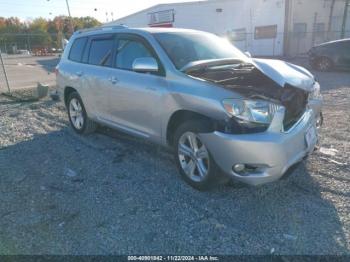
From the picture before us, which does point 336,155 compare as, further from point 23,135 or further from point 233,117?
point 23,135

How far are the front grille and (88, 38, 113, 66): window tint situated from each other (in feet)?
8.97

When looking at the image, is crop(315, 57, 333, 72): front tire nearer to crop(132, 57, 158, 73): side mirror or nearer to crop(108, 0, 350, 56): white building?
crop(108, 0, 350, 56): white building

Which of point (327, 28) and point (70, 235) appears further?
point (327, 28)

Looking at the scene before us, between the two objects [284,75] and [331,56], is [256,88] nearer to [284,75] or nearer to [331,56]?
[284,75]

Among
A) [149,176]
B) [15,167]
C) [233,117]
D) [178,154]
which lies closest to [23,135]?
[15,167]

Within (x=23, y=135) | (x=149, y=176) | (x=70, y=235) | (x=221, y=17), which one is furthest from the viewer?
(x=221, y=17)

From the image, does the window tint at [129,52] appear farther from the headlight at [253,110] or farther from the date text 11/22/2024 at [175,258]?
the date text 11/22/2024 at [175,258]

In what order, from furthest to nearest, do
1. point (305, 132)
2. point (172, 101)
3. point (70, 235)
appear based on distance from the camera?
point (172, 101) → point (305, 132) → point (70, 235)

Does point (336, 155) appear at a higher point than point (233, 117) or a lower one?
lower

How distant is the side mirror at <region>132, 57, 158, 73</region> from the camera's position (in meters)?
4.19

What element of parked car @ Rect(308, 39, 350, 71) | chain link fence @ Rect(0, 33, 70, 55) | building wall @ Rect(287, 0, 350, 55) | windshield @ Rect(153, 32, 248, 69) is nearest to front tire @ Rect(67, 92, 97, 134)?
windshield @ Rect(153, 32, 248, 69)

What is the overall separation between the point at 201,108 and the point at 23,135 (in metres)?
4.33

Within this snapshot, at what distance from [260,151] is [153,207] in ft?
4.21

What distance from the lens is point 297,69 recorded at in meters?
4.53
